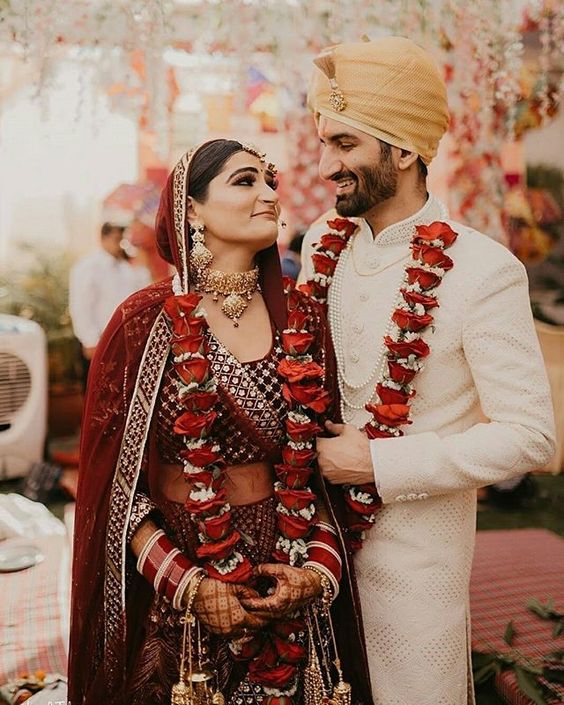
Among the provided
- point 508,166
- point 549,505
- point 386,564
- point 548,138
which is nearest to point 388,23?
point 549,505

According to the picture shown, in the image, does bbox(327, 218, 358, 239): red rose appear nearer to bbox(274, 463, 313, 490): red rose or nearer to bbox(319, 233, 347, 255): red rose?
bbox(319, 233, 347, 255): red rose

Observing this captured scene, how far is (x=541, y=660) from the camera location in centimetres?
277

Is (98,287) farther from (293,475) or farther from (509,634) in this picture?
A: (293,475)

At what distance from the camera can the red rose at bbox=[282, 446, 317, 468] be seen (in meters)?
1.80

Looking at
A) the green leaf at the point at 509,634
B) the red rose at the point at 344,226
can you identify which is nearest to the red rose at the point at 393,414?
the red rose at the point at 344,226

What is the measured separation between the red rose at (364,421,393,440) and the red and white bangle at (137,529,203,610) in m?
0.49

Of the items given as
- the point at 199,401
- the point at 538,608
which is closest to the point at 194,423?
the point at 199,401

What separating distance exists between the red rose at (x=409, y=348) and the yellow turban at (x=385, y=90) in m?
0.48

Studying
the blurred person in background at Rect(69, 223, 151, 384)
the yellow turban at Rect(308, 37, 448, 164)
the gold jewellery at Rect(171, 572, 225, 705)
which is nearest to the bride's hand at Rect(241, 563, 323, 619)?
the gold jewellery at Rect(171, 572, 225, 705)

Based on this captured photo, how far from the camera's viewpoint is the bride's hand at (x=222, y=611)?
1.69m

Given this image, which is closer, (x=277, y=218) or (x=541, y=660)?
(x=277, y=218)

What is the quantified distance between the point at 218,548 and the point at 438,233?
0.89m

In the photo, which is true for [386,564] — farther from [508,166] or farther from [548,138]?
[548,138]

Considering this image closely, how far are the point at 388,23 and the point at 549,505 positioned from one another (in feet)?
9.84
